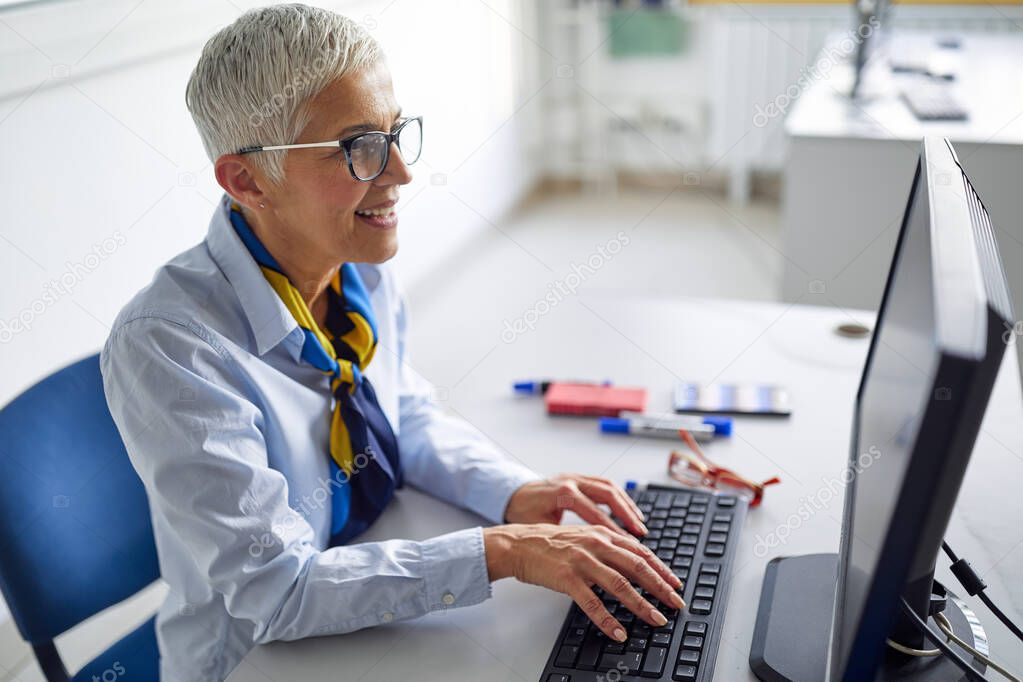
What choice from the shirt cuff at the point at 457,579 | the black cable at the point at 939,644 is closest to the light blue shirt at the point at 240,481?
the shirt cuff at the point at 457,579

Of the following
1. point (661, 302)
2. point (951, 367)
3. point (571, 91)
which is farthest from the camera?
point (571, 91)

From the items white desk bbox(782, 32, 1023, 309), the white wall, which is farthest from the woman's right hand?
white desk bbox(782, 32, 1023, 309)

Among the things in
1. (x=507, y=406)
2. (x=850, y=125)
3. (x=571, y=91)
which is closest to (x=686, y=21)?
(x=571, y=91)

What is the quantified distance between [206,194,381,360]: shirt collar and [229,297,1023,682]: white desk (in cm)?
28

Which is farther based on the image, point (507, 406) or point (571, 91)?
point (571, 91)

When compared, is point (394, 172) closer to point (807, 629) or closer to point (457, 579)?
point (457, 579)

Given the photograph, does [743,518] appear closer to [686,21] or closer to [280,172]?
[280,172]

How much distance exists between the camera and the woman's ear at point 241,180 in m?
1.19

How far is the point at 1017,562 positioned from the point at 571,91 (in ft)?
13.4

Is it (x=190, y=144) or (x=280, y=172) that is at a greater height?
(x=280, y=172)

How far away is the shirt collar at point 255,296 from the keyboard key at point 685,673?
1.97 feet

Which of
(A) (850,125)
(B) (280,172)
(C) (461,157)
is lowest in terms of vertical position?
(C) (461,157)

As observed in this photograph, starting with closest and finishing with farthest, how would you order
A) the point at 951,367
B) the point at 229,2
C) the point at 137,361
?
the point at 951,367, the point at 137,361, the point at 229,2

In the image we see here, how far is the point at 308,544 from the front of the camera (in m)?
1.12
